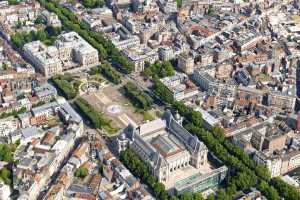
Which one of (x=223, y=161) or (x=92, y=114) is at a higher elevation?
(x=92, y=114)

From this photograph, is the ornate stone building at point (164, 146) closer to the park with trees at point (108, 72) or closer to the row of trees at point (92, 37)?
the park with trees at point (108, 72)

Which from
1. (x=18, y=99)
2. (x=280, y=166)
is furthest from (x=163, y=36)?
(x=280, y=166)

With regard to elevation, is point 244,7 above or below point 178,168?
above

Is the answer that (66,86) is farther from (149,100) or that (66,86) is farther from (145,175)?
(145,175)

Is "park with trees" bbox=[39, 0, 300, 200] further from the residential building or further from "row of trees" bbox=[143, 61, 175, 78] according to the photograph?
the residential building

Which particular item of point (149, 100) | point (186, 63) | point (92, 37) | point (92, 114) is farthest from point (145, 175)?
point (92, 37)

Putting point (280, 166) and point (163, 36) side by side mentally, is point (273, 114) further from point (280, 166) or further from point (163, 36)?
point (163, 36)

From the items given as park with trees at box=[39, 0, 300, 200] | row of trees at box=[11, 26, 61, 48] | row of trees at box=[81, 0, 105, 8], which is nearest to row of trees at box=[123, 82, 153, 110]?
park with trees at box=[39, 0, 300, 200]
